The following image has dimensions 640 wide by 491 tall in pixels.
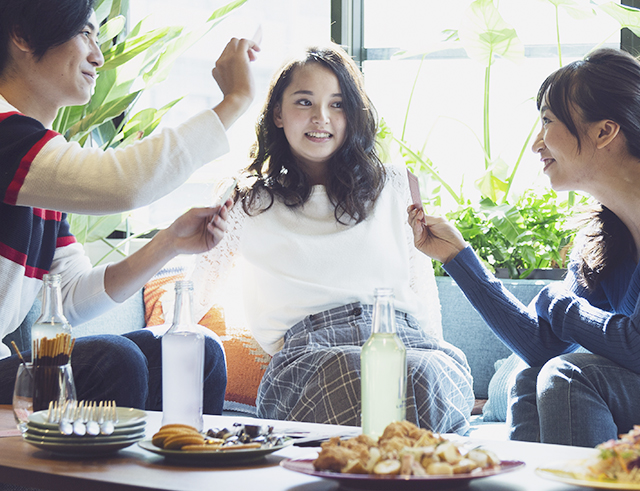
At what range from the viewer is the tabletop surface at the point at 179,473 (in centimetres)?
72

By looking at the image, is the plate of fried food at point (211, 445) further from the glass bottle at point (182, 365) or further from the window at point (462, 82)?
the window at point (462, 82)

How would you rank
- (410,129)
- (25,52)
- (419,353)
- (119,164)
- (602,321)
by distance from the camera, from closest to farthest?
(119,164)
(602,321)
(25,52)
(419,353)
(410,129)

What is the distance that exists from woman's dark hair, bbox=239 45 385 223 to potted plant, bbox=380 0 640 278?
1.64ft

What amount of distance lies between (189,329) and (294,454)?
226 millimetres

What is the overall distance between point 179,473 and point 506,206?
1.79m

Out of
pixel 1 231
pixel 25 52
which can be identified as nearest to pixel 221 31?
pixel 25 52

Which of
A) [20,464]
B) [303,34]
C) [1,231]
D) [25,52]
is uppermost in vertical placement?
[303,34]

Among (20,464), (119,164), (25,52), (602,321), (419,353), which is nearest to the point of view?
→ (20,464)

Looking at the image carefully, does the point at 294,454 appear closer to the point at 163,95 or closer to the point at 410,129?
the point at 410,129

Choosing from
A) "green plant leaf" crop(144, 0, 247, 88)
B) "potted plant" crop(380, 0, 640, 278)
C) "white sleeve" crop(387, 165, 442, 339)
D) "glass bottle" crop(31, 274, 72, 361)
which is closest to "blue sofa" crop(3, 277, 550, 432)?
"white sleeve" crop(387, 165, 442, 339)

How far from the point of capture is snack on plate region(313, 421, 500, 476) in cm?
67

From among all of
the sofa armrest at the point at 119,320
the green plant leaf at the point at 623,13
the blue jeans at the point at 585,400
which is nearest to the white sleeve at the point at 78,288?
the sofa armrest at the point at 119,320

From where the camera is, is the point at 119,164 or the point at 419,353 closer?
the point at 119,164

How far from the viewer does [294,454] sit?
0.88 m
